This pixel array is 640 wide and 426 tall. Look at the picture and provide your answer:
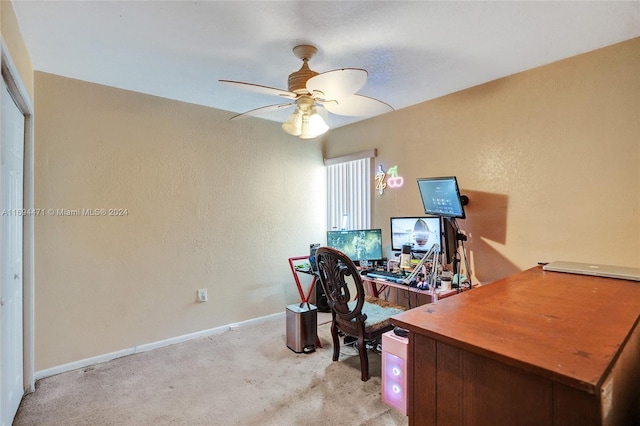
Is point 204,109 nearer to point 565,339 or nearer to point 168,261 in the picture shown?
point 168,261

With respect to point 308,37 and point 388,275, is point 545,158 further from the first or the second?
point 308,37

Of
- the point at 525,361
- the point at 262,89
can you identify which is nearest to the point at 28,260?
the point at 262,89

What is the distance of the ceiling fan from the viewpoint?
1713mm

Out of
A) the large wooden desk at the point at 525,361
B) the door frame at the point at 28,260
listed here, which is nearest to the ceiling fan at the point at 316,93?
the large wooden desk at the point at 525,361

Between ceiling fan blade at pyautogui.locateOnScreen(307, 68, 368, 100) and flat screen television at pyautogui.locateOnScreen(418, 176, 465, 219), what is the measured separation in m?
1.23

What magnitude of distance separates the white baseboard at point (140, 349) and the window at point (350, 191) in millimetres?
1468

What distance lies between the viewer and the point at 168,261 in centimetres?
307

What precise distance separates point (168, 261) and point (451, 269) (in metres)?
2.66

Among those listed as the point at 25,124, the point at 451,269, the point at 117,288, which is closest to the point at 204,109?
the point at 25,124

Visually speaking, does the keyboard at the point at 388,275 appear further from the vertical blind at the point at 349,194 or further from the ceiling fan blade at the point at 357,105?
the ceiling fan blade at the point at 357,105

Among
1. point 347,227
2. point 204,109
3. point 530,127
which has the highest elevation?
point 204,109

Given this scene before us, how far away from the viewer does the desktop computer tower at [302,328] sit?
2762 millimetres

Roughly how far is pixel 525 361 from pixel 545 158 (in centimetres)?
215

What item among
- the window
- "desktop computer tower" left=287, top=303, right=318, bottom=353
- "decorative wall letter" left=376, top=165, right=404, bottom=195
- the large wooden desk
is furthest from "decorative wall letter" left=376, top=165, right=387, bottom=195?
the large wooden desk
